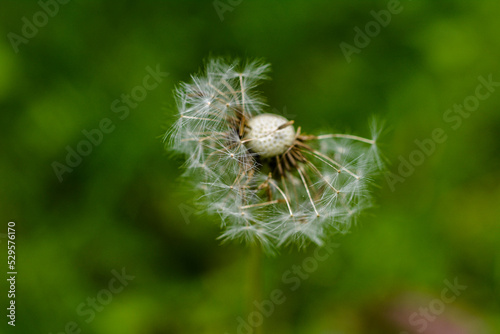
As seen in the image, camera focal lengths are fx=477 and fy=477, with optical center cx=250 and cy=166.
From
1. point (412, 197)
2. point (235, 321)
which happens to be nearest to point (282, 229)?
point (235, 321)

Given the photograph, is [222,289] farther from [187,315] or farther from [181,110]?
[181,110]

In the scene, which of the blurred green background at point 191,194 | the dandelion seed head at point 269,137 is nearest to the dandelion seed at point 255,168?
the dandelion seed head at point 269,137

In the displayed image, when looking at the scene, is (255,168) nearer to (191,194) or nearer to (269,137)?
(269,137)

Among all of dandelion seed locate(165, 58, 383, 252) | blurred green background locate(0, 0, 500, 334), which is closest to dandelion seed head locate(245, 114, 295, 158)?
dandelion seed locate(165, 58, 383, 252)

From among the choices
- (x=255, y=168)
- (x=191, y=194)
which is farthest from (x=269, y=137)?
(x=191, y=194)

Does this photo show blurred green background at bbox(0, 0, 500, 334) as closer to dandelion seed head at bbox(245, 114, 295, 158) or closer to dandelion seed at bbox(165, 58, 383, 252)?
dandelion seed at bbox(165, 58, 383, 252)
